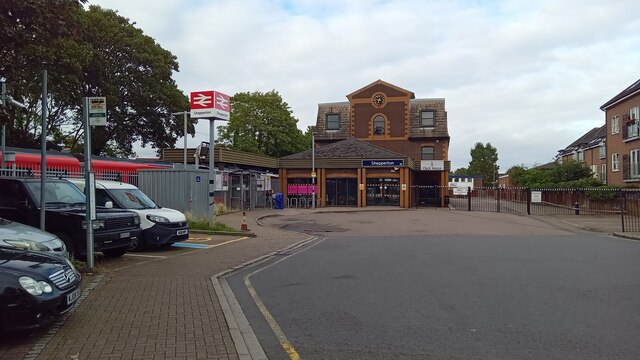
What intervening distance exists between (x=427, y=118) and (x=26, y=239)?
4758 cm

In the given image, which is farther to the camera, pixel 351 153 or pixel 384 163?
pixel 351 153

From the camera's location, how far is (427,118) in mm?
51438

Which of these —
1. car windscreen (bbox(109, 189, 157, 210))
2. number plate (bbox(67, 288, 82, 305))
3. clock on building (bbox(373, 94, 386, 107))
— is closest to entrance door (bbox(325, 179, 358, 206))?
clock on building (bbox(373, 94, 386, 107))

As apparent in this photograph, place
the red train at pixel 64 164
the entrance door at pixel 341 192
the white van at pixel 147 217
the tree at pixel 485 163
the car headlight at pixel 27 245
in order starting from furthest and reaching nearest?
the tree at pixel 485 163 < the entrance door at pixel 341 192 < the red train at pixel 64 164 < the white van at pixel 147 217 < the car headlight at pixel 27 245

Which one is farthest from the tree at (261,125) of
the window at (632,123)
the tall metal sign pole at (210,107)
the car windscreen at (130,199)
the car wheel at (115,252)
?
the car wheel at (115,252)

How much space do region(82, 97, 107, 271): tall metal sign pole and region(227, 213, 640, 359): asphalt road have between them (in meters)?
2.71

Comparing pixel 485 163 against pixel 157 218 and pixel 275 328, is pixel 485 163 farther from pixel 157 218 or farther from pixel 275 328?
pixel 275 328

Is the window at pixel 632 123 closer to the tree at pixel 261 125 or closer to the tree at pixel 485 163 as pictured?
the tree at pixel 261 125

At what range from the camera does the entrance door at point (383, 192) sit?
40.4m

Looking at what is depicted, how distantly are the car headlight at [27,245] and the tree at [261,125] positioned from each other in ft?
167

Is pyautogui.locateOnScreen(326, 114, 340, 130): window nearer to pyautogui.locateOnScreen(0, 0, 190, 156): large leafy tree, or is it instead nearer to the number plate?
pyautogui.locateOnScreen(0, 0, 190, 156): large leafy tree

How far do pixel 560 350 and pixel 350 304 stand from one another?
2.80m

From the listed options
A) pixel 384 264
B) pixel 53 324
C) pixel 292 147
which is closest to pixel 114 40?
pixel 292 147

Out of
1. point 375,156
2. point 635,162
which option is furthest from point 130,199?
point 635,162
